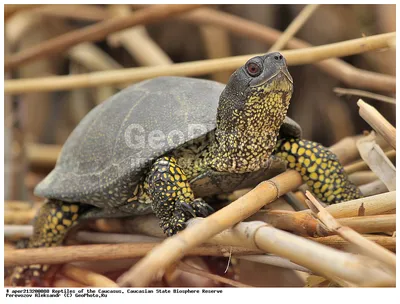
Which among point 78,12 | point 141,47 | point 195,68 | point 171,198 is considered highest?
point 78,12

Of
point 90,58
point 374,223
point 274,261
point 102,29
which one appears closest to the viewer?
point 374,223

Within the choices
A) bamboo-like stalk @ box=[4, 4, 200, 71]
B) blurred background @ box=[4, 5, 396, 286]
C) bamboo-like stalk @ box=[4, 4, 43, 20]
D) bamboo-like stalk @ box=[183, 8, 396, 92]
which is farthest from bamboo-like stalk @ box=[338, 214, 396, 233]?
bamboo-like stalk @ box=[4, 4, 43, 20]

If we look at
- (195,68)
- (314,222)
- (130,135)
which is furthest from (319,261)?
(195,68)

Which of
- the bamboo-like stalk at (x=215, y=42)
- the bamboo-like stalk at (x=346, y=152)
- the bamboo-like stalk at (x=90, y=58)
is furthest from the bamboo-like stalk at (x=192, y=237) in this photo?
the bamboo-like stalk at (x=90, y=58)

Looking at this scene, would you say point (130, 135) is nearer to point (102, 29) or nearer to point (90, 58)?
point (102, 29)

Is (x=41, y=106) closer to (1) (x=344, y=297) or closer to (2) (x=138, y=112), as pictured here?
(2) (x=138, y=112)

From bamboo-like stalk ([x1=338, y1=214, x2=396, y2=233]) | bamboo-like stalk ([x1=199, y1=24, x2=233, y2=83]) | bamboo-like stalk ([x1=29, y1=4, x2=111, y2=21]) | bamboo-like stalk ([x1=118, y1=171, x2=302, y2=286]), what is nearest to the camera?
bamboo-like stalk ([x1=118, y1=171, x2=302, y2=286])

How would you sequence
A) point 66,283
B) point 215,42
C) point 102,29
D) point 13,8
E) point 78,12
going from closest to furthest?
point 66,283, point 13,8, point 102,29, point 78,12, point 215,42

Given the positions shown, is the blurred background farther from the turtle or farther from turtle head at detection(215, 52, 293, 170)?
turtle head at detection(215, 52, 293, 170)
